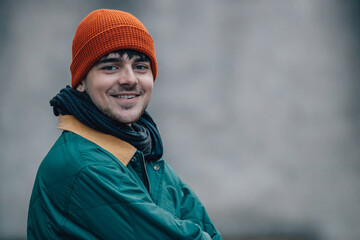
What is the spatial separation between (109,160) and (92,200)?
0.16 meters

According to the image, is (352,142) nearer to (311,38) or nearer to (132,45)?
(311,38)

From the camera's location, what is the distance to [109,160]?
Result: 146 centimetres

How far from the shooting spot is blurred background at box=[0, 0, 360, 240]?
4.16m

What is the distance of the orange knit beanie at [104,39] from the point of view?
5.41 ft

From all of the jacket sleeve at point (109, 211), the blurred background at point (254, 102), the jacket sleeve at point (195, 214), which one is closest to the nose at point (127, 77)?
the jacket sleeve at point (109, 211)

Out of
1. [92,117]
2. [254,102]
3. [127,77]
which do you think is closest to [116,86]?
[127,77]

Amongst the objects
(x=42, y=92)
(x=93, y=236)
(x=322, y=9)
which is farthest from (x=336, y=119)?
(x=93, y=236)

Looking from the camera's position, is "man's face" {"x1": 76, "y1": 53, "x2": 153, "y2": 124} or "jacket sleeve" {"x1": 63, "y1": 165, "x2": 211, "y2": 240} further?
"man's face" {"x1": 76, "y1": 53, "x2": 153, "y2": 124}

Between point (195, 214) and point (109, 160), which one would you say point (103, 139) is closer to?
point (109, 160)

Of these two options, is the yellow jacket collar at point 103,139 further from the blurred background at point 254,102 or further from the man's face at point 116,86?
the blurred background at point 254,102

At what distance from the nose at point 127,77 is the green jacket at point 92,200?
243 millimetres

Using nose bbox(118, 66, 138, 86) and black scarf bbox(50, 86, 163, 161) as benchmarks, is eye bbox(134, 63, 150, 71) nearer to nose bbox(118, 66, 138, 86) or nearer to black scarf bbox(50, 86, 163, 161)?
nose bbox(118, 66, 138, 86)

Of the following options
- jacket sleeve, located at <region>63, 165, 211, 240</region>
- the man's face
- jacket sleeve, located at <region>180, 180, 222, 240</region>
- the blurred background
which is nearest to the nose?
the man's face

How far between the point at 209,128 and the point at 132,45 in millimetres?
2629
